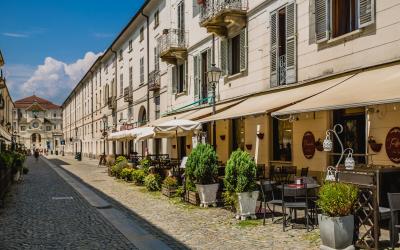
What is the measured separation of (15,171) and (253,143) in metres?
11.4

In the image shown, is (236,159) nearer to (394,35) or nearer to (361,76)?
(361,76)

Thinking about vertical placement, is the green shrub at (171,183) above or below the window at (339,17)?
below

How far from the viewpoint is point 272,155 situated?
1664 cm

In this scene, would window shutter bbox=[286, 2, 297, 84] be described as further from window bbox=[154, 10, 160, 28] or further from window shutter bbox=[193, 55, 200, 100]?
window bbox=[154, 10, 160, 28]

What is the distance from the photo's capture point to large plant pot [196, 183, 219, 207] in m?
12.5

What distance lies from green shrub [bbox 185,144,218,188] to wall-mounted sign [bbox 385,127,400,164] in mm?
4470

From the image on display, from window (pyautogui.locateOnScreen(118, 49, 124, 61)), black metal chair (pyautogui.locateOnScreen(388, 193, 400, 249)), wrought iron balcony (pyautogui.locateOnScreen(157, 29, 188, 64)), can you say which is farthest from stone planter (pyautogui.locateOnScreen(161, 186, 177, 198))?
window (pyautogui.locateOnScreen(118, 49, 124, 61))

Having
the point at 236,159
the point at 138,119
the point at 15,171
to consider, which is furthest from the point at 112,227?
the point at 138,119

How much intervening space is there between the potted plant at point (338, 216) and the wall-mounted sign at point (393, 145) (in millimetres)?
4067

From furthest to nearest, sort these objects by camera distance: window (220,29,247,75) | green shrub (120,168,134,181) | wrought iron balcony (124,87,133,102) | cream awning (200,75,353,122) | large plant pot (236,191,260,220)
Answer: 1. wrought iron balcony (124,87,133,102)
2. green shrub (120,168,134,181)
3. window (220,29,247,75)
4. cream awning (200,75,353,122)
5. large plant pot (236,191,260,220)

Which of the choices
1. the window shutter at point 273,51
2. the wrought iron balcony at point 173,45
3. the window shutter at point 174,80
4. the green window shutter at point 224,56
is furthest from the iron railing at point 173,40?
the window shutter at point 273,51

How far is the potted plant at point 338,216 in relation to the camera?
23.4ft

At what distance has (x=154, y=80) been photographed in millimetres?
30594

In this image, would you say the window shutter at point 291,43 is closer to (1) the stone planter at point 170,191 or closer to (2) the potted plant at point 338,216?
(1) the stone planter at point 170,191
